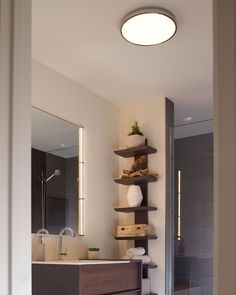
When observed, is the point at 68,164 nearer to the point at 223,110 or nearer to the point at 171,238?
the point at 171,238

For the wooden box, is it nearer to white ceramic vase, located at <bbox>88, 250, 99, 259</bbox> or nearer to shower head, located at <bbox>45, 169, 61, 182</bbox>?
white ceramic vase, located at <bbox>88, 250, 99, 259</bbox>

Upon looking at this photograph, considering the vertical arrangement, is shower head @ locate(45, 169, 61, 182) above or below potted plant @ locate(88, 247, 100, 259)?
above

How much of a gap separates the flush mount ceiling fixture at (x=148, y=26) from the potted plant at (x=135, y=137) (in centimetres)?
124

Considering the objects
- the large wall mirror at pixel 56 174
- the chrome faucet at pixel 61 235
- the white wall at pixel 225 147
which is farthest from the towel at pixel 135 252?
the white wall at pixel 225 147

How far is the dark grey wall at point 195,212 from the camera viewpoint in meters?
4.14

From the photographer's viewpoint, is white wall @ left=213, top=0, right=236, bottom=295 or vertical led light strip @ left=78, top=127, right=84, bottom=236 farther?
vertical led light strip @ left=78, top=127, right=84, bottom=236

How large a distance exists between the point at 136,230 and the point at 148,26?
6.16 feet

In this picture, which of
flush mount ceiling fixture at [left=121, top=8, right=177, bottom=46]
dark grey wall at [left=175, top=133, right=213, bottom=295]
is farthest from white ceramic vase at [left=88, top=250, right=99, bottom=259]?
flush mount ceiling fixture at [left=121, top=8, right=177, bottom=46]

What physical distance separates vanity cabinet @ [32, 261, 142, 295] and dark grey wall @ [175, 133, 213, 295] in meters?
1.19

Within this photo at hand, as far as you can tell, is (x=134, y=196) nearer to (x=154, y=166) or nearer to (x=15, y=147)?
(x=154, y=166)

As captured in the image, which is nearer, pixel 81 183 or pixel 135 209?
pixel 81 183

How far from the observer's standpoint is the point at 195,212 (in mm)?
4328

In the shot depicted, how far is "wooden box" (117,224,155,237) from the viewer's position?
3784 mm

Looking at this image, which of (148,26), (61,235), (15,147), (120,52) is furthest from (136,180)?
(15,147)
